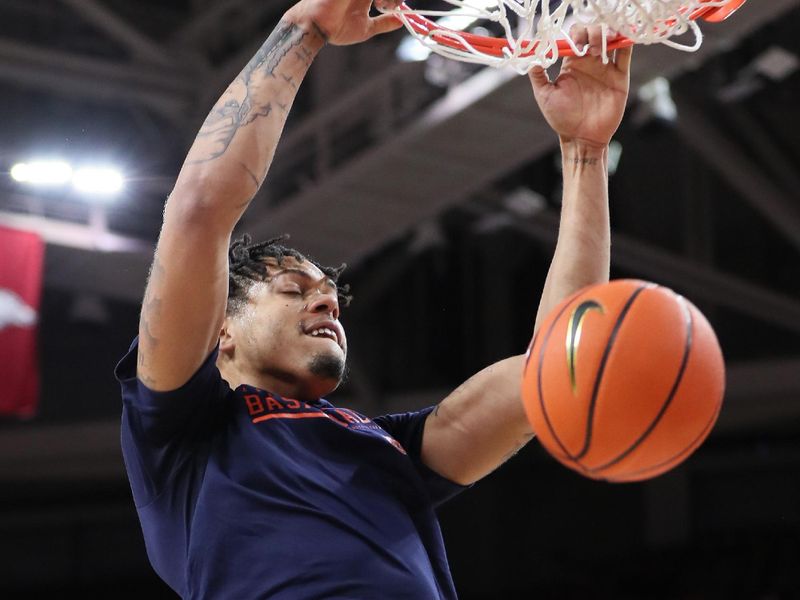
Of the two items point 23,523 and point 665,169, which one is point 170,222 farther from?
point 23,523

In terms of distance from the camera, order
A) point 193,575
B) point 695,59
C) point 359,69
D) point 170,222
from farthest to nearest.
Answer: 1. point 359,69
2. point 695,59
3. point 193,575
4. point 170,222

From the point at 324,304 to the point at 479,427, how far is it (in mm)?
389

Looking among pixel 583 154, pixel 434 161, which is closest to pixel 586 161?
pixel 583 154

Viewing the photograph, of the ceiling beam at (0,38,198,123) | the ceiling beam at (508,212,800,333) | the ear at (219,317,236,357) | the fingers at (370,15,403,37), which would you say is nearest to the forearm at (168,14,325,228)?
the fingers at (370,15,403,37)

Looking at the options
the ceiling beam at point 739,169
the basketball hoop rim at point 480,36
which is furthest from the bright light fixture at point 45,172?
the basketball hoop rim at point 480,36

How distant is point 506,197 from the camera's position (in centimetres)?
968

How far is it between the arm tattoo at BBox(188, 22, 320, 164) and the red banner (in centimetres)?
625

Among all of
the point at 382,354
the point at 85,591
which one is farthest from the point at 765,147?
the point at 85,591

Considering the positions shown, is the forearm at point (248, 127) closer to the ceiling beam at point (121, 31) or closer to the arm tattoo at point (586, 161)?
the arm tattoo at point (586, 161)

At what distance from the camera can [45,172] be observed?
8.37m

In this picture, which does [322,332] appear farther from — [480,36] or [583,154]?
[480,36]

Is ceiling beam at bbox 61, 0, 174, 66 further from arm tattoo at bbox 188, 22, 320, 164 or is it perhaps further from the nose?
arm tattoo at bbox 188, 22, 320, 164

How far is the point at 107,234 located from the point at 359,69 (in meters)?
2.15

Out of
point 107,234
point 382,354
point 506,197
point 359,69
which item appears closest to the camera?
point 359,69
